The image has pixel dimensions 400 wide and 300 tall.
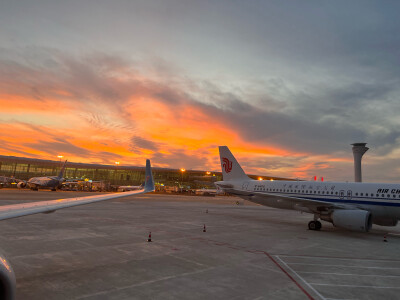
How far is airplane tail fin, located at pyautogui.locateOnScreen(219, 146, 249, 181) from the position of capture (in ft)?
104

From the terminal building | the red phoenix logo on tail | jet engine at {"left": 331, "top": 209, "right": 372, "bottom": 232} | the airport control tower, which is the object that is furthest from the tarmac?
the terminal building

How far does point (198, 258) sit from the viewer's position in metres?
11.5

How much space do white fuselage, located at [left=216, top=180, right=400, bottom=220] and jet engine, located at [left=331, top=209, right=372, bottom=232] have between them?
1.56 m

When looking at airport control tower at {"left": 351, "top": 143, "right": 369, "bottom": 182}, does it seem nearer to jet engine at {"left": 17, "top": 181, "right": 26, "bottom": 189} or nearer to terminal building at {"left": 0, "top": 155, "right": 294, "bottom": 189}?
terminal building at {"left": 0, "top": 155, "right": 294, "bottom": 189}

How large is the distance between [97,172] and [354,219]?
444 feet

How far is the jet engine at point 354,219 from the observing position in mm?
18344

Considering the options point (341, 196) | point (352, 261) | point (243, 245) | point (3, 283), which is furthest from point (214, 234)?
point (3, 283)

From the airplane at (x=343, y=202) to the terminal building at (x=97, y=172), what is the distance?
3647 inches

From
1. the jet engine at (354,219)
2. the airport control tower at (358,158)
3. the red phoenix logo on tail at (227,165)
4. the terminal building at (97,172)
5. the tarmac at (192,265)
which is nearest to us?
the tarmac at (192,265)

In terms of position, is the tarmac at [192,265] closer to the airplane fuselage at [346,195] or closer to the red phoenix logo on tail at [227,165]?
the airplane fuselage at [346,195]

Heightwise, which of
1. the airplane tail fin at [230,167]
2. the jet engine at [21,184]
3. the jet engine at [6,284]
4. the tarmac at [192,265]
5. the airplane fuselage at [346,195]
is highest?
the airplane tail fin at [230,167]

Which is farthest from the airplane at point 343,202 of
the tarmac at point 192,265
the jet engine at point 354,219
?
the tarmac at point 192,265

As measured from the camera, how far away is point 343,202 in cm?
2131

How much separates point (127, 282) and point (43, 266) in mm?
3614
